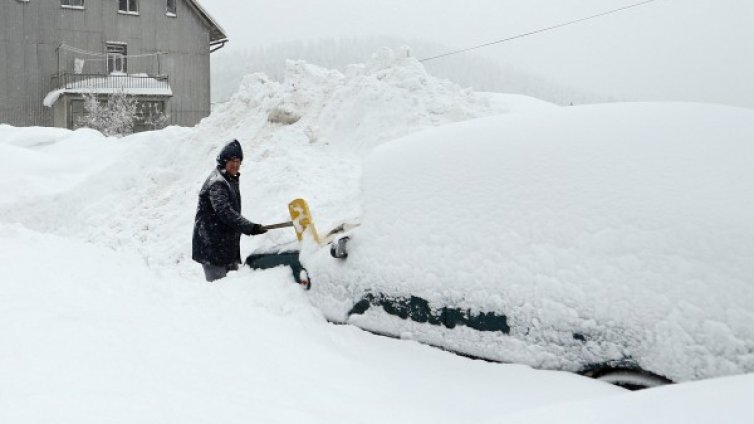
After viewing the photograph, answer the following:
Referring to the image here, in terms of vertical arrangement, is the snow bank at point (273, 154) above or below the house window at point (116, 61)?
below

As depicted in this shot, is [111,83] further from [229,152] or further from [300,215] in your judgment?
[300,215]

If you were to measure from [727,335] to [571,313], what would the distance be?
673 mm

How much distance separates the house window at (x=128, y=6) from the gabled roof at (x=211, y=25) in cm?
246

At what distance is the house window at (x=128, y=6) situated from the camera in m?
31.3

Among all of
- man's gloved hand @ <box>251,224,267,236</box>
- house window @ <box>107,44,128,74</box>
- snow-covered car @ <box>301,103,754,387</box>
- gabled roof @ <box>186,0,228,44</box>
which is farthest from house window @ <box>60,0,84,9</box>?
snow-covered car @ <box>301,103,754,387</box>

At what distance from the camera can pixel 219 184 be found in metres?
6.01

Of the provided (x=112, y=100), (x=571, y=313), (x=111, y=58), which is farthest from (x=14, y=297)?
(x=111, y=58)

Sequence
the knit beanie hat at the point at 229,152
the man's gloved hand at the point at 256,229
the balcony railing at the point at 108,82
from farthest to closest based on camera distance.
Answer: the balcony railing at the point at 108,82 < the knit beanie hat at the point at 229,152 < the man's gloved hand at the point at 256,229

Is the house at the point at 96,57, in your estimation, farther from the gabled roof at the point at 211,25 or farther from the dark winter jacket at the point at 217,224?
the dark winter jacket at the point at 217,224

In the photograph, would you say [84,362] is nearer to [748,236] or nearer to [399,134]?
[748,236]

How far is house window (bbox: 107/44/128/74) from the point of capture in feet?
102

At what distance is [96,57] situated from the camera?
100ft

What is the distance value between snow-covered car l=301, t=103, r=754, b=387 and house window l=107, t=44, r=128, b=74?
30.1 meters

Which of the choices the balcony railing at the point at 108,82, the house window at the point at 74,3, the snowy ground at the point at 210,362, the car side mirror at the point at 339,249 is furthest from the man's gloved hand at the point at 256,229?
the house window at the point at 74,3
